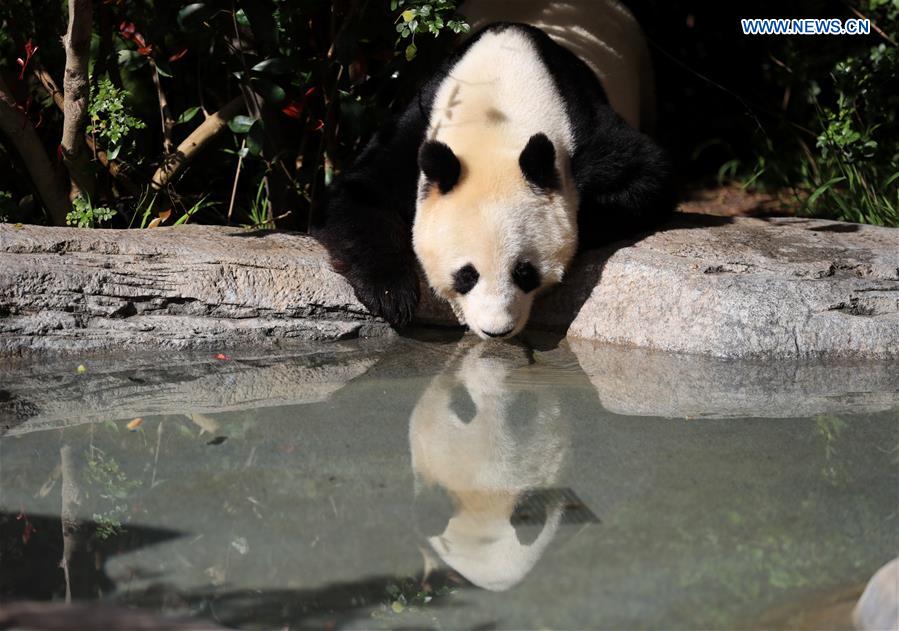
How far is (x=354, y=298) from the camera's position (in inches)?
168

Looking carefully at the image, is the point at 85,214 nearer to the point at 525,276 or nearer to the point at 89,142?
the point at 89,142

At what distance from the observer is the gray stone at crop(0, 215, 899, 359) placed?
3932mm

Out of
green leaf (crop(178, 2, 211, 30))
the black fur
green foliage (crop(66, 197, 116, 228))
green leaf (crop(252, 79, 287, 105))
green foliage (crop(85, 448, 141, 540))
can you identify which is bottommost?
green foliage (crop(85, 448, 141, 540))

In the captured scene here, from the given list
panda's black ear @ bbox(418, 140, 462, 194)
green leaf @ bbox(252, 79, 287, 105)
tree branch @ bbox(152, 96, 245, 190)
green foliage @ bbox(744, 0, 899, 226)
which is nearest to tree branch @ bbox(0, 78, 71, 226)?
tree branch @ bbox(152, 96, 245, 190)

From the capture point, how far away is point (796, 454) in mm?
3012

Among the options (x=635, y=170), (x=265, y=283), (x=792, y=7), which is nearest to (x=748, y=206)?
(x=792, y=7)

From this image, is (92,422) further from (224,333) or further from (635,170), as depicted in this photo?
(635,170)

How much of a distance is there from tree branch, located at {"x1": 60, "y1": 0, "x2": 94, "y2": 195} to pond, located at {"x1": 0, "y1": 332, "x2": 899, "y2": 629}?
145 cm

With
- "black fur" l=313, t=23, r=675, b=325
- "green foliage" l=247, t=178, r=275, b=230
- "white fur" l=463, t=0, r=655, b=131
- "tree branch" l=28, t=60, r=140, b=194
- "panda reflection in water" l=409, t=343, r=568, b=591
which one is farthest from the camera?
"green foliage" l=247, t=178, r=275, b=230

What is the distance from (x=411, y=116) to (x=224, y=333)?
134cm

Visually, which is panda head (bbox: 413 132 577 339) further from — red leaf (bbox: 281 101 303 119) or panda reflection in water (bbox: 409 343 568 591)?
red leaf (bbox: 281 101 303 119)

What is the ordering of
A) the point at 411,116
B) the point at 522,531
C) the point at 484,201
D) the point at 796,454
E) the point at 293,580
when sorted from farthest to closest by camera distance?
the point at 411,116 < the point at 484,201 < the point at 796,454 < the point at 522,531 < the point at 293,580

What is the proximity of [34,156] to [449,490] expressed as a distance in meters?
3.17

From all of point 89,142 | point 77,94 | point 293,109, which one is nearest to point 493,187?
point 293,109
